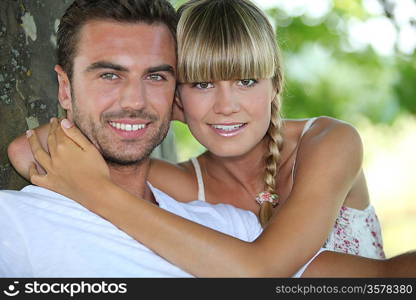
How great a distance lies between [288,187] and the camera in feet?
11.6

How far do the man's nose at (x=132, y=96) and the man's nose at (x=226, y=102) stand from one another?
423mm

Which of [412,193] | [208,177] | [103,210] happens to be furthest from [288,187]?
[412,193]

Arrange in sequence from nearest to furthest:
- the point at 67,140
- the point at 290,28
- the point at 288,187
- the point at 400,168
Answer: the point at 67,140 < the point at 288,187 < the point at 290,28 < the point at 400,168

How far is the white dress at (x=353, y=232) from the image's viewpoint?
3.56 metres

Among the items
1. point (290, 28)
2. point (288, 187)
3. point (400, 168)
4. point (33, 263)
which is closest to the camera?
point (33, 263)

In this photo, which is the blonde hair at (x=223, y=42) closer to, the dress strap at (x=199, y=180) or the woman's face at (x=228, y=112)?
the woman's face at (x=228, y=112)

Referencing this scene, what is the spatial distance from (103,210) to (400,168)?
25.5 ft

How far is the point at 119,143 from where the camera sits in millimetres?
2934

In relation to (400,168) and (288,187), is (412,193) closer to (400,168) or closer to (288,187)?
(400,168)

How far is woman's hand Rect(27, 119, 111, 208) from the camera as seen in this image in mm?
2662

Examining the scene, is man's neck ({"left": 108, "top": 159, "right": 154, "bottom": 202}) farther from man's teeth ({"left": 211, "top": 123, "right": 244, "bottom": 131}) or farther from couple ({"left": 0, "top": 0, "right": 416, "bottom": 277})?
man's teeth ({"left": 211, "top": 123, "right": 244, "bottom": 131})

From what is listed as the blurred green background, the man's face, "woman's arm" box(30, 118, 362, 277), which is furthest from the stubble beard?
the blurred green background

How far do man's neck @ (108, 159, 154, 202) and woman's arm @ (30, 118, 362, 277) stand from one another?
1.23 feet

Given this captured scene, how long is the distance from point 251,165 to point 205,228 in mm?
1082
